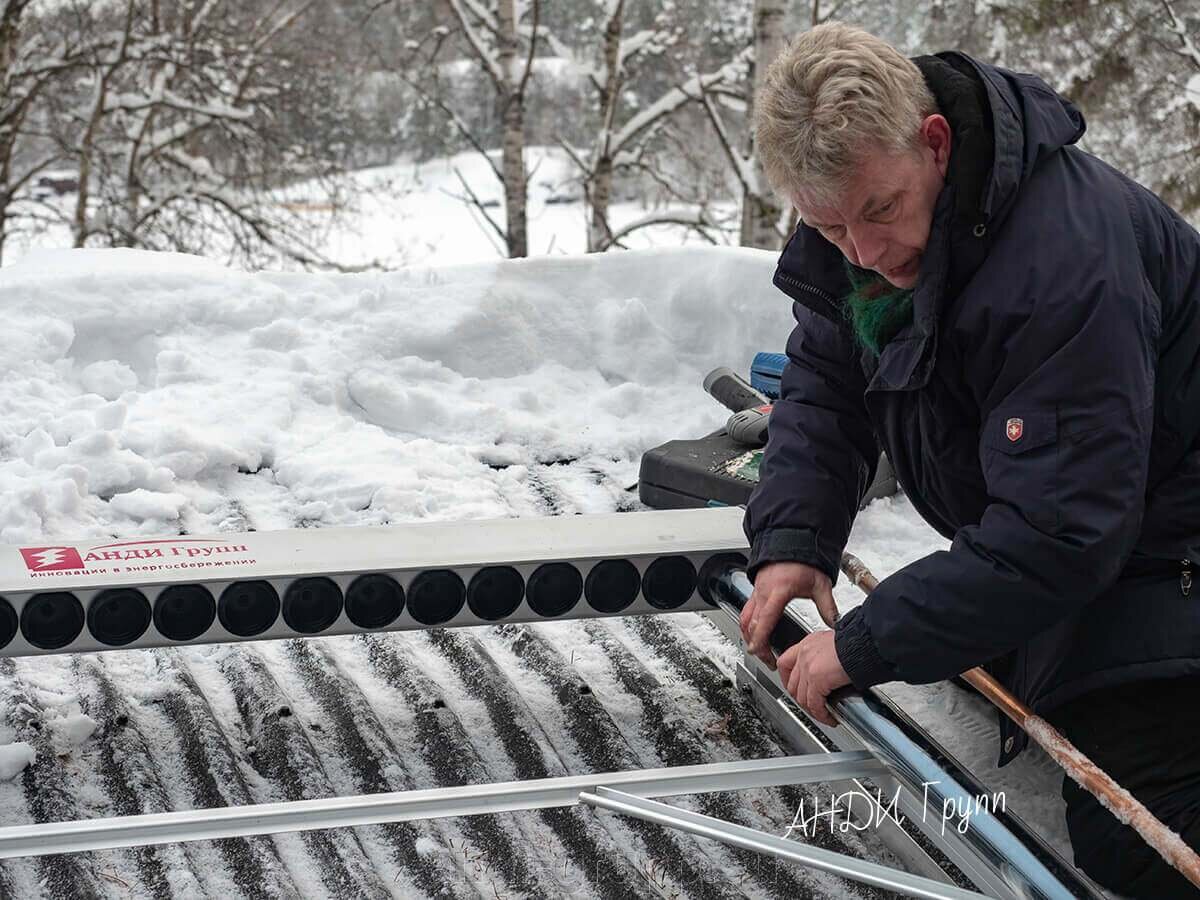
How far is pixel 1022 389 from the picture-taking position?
69.8 inches

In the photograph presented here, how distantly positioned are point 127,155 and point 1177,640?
39.9ft

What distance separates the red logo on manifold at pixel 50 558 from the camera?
2428mm

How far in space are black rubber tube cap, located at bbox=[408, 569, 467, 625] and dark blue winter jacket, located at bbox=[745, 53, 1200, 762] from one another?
860 mm

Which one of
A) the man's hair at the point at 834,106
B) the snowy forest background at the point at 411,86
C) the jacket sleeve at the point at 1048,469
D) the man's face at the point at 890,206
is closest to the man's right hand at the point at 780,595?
the jacket sleeve at the point at 1048,469

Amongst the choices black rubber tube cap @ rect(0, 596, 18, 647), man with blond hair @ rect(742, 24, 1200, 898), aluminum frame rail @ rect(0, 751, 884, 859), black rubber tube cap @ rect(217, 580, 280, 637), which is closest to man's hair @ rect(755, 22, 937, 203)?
man with blond hair @ rect(742, 24, 1200, 898)

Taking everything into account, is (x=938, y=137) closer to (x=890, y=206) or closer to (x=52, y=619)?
(x=890, y=206)

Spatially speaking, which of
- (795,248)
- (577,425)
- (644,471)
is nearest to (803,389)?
(795,248)

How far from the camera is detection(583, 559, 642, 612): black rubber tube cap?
104 inches

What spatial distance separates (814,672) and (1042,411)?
0.53 m

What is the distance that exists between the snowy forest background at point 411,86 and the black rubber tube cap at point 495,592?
5.73 meters

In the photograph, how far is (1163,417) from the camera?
190 centimetres

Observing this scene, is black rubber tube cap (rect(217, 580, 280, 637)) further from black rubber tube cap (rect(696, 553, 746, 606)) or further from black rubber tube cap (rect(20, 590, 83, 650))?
black rubber tube cap (rect(696, 553, 746, 606))

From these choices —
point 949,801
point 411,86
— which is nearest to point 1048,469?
point 949,801

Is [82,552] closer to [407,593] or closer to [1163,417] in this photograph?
[407,593]
